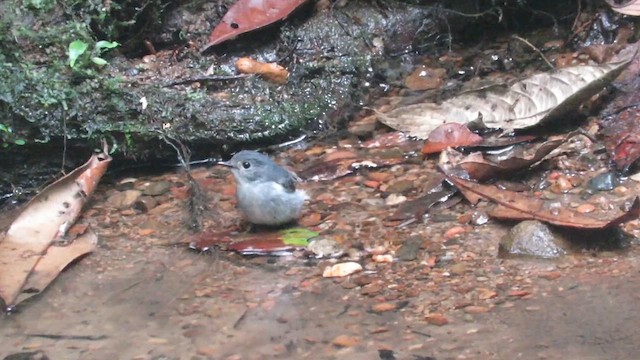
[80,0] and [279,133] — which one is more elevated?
[80,0]

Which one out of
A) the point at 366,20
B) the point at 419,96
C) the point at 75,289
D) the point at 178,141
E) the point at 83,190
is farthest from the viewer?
the point at 366,20

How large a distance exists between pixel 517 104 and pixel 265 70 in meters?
1.51

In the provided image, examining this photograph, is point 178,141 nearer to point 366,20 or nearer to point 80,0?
point 80,0

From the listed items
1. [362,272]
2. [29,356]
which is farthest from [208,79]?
[29,356]

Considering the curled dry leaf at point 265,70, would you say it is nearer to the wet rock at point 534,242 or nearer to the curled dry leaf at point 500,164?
the curled dry leaf at point 500,164

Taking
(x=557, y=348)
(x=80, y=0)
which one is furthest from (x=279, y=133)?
(x=557, y=348)

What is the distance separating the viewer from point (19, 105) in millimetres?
4836

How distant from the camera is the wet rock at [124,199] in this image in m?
4.78

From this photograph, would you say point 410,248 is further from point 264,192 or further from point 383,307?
point 264,192

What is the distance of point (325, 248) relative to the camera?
4.13 meters

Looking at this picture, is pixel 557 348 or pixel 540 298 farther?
pixel 540 298

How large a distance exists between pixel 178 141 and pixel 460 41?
7.08 ft

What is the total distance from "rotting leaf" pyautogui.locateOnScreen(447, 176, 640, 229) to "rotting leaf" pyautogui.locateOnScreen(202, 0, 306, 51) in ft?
5.82

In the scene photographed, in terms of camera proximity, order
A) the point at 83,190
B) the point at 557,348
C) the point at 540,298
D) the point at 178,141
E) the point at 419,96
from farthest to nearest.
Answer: the point at 419,96, the point at 178,141, the point at 83,190, the point at 540,298, the point at 557,348
